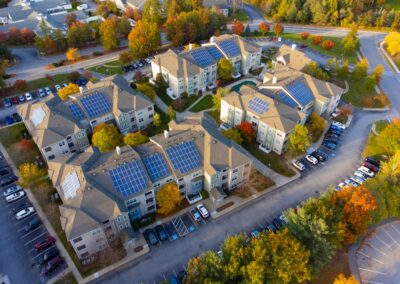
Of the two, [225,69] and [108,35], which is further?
[108,35]

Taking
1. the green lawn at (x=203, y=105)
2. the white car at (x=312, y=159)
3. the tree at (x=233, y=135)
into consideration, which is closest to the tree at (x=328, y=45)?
the green lawn at (x=203, y=105)

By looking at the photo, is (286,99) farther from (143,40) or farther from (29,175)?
(29,175)

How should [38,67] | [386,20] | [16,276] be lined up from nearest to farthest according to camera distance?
Answer: [16,276], [38,67], [386,20]

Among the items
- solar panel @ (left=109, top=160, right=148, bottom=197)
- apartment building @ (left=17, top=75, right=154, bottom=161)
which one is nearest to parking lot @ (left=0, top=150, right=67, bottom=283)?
apartment building @ (left=17, top=75, right=154, bottom=161)

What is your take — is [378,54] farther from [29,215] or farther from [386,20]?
[29,215]

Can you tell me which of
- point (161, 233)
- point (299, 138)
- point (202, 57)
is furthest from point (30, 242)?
point (202, 57)

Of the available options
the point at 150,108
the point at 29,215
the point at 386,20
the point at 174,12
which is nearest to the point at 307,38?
the point at 386,20

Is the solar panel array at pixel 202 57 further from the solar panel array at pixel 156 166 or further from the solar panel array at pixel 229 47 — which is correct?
the solar panel array at pixel 156 166
